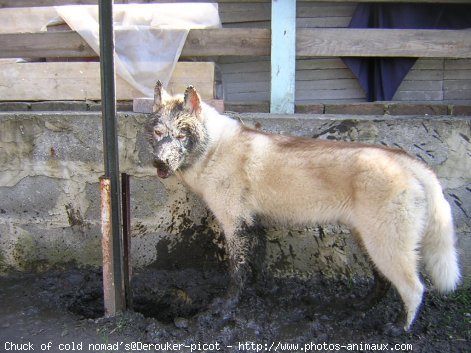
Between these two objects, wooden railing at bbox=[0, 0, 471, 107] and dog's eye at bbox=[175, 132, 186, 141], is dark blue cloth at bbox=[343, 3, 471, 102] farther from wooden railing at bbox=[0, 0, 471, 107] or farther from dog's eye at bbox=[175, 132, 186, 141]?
dog's eye at bbox=[175, 132, 186, 141]

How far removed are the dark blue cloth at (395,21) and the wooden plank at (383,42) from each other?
66 centimetres

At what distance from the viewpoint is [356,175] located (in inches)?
129

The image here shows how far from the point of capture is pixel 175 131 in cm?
351

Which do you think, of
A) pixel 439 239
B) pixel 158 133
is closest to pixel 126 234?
pixel 158 133

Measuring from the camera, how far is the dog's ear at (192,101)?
11.5ft

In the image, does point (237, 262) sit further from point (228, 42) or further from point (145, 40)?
point (145, 40)

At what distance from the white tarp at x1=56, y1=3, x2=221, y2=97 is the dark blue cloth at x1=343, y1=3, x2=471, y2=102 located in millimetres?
1885

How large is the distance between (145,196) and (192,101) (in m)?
1.23

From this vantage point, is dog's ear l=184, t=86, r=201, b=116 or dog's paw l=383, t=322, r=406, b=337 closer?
dog's paw l=383, t=322, r=406, b=337

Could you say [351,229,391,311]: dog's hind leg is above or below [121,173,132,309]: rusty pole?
below

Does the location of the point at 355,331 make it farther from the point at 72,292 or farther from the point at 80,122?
the point at 80,122

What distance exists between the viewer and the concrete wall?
4.11 metres

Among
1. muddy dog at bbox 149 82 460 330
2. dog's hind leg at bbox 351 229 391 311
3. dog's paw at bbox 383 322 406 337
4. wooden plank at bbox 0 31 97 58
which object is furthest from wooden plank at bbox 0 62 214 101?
dog's paw at bbox 383 322 406 337

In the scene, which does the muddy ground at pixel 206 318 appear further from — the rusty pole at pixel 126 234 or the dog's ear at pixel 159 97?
the dog's ear at pixel 159 97
